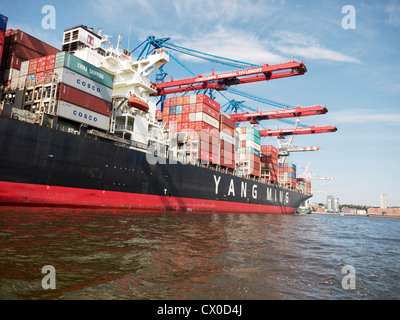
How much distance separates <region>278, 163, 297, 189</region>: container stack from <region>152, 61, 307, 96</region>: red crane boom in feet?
111

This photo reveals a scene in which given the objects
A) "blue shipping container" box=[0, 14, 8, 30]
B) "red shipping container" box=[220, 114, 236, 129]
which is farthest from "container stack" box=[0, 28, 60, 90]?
"red shipping container" box=[220, 114, 236, 129]

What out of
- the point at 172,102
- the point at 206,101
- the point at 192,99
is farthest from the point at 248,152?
the point at 172,102

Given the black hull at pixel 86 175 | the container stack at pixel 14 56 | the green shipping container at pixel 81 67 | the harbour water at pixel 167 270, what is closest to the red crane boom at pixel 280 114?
the black hull at pixel 86 175

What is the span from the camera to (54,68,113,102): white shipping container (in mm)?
17375

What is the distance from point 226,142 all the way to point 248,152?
9193mm

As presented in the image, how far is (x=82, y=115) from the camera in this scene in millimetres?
18406

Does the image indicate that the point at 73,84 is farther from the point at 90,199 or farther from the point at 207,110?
the point at 207,110

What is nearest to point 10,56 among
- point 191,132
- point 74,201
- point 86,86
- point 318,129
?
point 86,86

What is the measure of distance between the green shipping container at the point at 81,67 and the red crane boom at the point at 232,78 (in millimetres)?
12781

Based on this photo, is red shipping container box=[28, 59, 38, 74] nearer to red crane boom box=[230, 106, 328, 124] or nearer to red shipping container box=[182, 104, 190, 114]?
red shipping container box=[182, 104, 190, 114]

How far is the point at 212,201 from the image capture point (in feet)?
101

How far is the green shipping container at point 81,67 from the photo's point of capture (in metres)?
17.7
